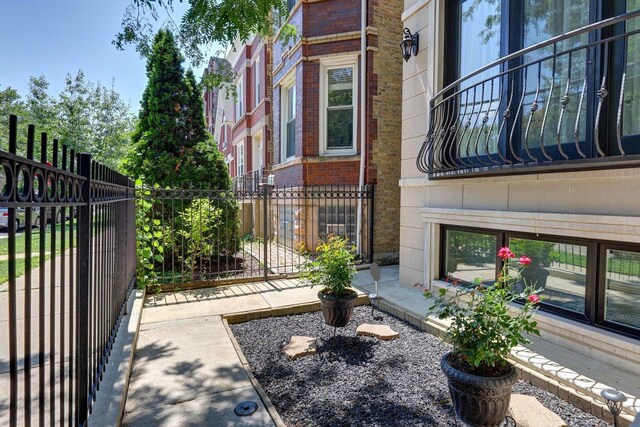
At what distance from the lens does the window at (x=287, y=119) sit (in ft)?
32.3

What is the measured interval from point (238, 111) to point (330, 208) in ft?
32.8

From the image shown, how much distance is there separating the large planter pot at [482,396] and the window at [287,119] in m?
8.10

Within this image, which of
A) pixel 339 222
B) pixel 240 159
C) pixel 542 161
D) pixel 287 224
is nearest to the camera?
pixel 542 161

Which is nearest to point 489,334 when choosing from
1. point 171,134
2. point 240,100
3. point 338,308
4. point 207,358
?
point 338,308

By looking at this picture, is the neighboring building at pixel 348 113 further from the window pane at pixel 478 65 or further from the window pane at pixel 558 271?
the window pane at pixel 558 271

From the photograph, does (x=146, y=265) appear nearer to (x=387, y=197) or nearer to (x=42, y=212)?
(x=42, y=212)

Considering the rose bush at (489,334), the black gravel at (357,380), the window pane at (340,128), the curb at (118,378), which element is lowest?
the black gravel at (357,380)

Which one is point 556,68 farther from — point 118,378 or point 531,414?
point 118,378

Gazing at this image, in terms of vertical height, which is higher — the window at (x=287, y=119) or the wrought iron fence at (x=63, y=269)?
the window at (x=287, y=119)

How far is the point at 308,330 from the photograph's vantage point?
439 centimetres

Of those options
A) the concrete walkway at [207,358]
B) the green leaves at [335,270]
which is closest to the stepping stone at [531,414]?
the concrete walkway at [207,358]

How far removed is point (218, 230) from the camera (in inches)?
262

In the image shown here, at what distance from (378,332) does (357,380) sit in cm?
103

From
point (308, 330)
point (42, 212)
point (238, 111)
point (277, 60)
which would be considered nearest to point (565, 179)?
point (308, 330)
